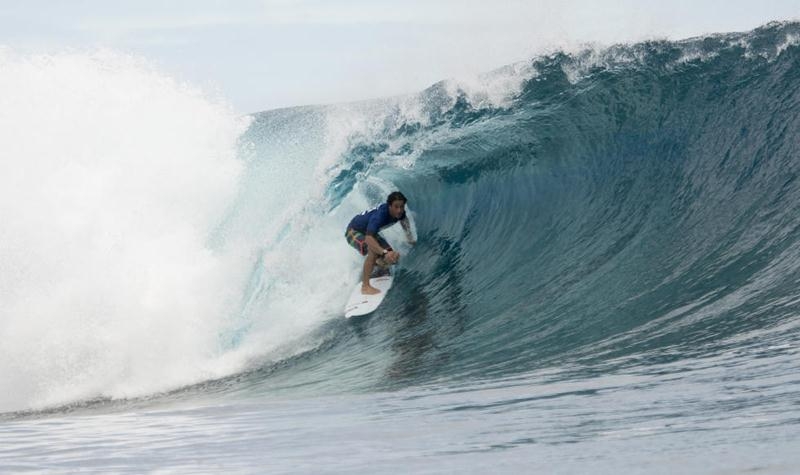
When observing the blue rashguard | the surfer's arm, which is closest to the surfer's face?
the blue rashguard

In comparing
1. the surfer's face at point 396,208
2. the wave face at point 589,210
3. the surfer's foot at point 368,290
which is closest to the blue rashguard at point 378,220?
the surfer's face at point 396,208

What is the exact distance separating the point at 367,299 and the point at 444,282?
2.63 ft

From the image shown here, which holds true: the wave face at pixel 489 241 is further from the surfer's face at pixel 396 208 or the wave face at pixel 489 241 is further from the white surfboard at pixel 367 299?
the surfer's face at pixel 396 208

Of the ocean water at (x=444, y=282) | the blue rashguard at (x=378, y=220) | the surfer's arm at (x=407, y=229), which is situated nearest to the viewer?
the ocean water at (x=444, y=282)

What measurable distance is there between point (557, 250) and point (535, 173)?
7.51ft

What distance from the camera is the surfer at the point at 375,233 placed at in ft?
28.9

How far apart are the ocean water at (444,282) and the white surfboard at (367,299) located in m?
0.15

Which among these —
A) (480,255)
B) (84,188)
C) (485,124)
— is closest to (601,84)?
(485,124)

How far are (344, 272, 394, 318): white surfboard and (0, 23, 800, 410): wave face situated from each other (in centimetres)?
12

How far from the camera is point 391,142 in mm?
13086

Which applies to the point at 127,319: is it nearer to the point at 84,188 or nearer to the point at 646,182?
the point at 84,188

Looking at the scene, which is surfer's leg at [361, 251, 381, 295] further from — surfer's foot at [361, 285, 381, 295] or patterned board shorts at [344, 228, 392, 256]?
patterned board shorts at [344, 228, 392, 256]

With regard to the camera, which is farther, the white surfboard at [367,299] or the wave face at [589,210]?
the white surfboard at [367,299]

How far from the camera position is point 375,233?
8.91 m
